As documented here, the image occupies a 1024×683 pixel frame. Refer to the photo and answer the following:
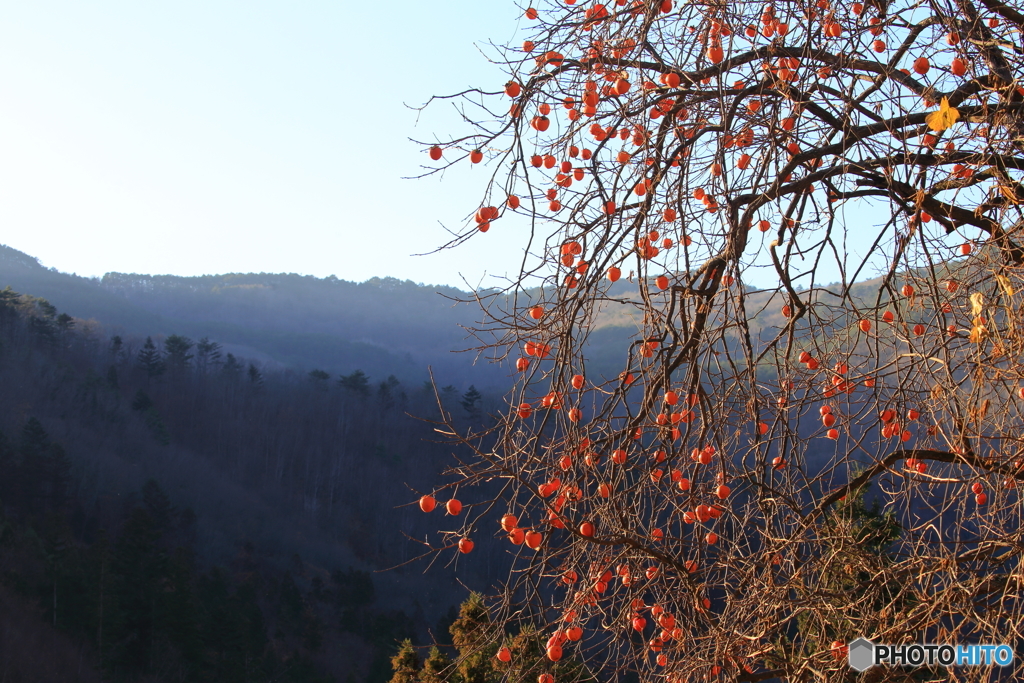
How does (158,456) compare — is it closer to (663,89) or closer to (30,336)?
(30,336)

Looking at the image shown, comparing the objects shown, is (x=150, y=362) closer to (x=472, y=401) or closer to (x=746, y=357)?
(x=472, y=401)

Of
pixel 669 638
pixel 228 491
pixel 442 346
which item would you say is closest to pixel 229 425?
pixel 228 491

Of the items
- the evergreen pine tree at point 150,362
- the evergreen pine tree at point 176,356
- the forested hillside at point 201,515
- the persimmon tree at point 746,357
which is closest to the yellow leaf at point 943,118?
the persimmon tree at point 746,357

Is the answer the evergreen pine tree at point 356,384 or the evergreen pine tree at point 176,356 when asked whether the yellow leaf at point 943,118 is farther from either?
the evergreen pine tree at point 176,356

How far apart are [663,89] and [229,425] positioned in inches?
2023

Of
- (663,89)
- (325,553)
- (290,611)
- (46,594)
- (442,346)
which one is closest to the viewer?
(663,89)

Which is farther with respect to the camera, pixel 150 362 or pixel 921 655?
pixel 150 362

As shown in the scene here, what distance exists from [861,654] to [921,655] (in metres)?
0.22

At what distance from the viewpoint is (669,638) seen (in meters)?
2.62

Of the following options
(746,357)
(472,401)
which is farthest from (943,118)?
(472,401)

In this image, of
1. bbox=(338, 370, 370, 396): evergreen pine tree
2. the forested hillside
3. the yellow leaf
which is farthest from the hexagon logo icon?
bbox=(338, 370, 370, 396): evergreen pine tree

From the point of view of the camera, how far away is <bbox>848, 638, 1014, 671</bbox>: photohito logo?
2.23 meters

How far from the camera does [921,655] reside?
7.74ft

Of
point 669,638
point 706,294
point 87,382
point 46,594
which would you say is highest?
point 706,294
